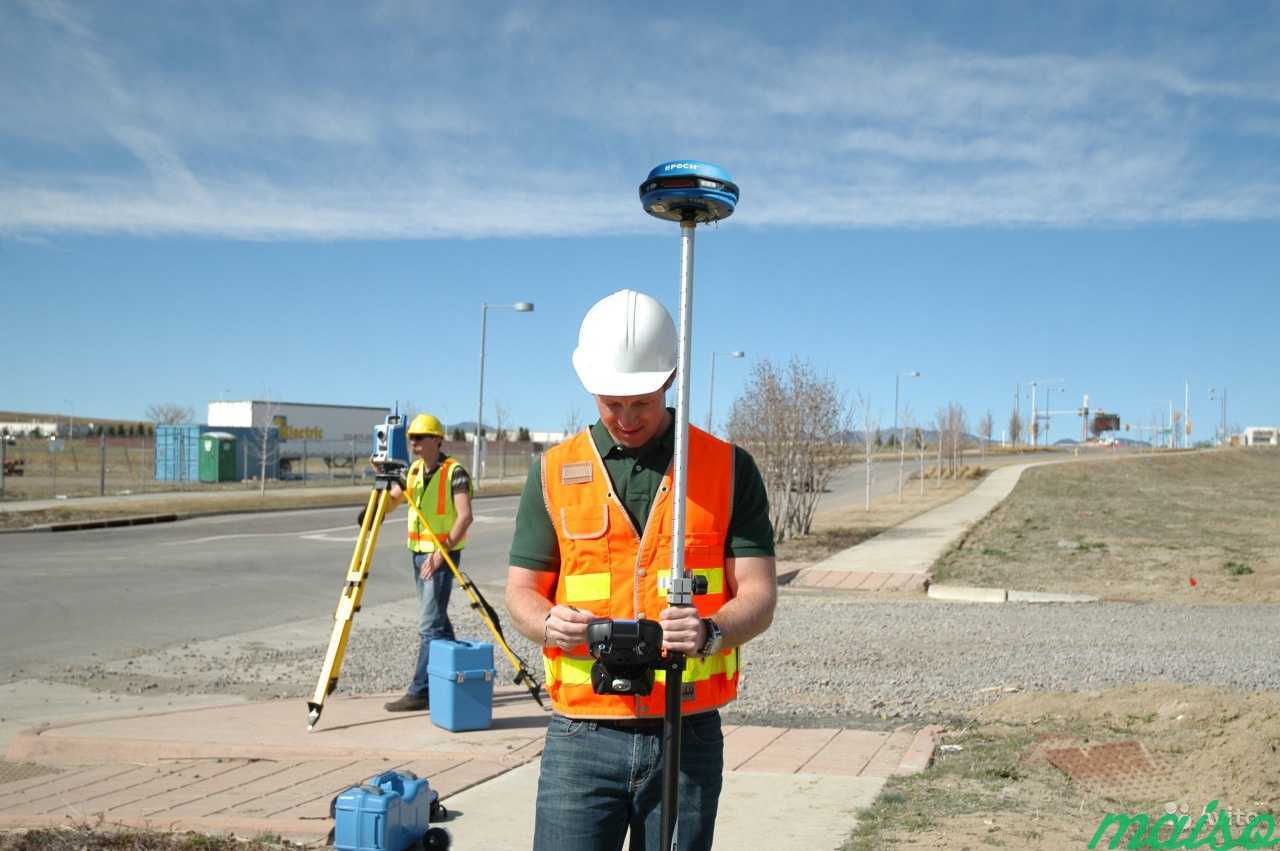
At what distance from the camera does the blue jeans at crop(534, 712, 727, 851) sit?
2.62 m

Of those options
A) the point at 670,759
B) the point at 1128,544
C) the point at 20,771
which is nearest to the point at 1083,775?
the point at 670,759

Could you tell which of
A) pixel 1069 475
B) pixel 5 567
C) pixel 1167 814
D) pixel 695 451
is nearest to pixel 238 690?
pixel 1167 814

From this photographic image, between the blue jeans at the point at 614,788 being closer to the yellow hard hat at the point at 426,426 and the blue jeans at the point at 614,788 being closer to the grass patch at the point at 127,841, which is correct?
the grass patch at the point at 127,841

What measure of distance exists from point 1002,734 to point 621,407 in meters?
4.69

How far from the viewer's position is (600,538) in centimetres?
266

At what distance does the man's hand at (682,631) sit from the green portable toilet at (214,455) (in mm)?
45574

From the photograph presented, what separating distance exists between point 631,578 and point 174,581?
13164 millimetres

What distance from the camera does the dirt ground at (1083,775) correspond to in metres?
4.70

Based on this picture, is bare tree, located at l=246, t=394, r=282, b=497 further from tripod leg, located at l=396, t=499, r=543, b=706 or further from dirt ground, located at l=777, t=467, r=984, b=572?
tripod leg, located at l=396, t=499, r=543, b=706

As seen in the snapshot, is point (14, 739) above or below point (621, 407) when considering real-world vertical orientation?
below

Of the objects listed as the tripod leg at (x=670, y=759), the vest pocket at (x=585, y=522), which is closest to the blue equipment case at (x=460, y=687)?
the vest pocket at (x=585, y=522)

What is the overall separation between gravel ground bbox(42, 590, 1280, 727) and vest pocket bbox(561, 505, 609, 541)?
15.8ft

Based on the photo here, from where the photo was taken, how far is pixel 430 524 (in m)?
7.57

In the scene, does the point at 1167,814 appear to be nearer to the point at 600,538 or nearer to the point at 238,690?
the point at 600,538
